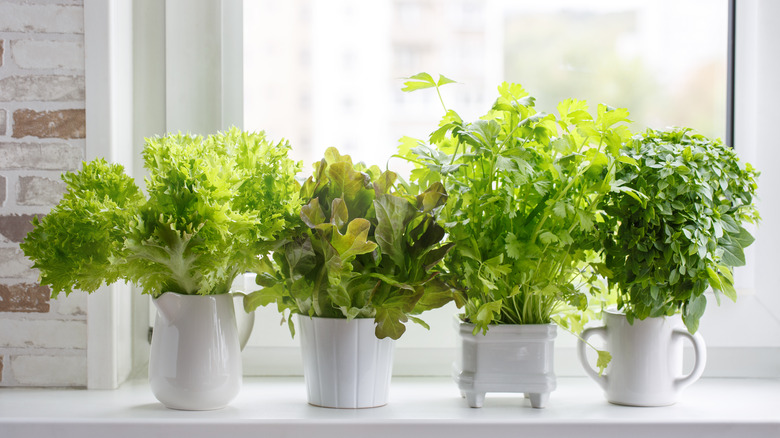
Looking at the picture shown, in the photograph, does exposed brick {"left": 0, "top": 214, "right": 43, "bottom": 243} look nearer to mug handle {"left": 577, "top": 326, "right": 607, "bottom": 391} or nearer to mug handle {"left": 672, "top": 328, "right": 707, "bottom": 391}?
mug handle {"left": 577, "top": 326, "right": 607, "bottom": 391}

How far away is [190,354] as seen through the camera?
31.1 inches

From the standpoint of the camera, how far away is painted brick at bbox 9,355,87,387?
37.0 inches

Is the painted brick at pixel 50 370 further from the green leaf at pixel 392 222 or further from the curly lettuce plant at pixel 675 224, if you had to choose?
the curly lettuce plant at pixel 675 224

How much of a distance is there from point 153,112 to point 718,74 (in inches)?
39.0

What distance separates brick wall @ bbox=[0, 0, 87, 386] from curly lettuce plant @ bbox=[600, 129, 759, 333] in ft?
2.52

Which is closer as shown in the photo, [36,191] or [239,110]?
[36,191]

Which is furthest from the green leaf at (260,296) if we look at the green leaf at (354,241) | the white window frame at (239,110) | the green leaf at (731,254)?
the green leaf at (731,254)

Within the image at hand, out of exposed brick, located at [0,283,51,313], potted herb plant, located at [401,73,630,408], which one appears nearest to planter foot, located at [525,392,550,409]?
potted herb plant, located at [401,73,630,408]

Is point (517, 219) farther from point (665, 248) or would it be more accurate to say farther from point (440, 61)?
point (440, 61)

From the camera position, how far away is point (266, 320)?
1.07 metres

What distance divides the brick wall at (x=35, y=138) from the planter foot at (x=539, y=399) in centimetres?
65

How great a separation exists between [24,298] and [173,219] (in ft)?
1.26

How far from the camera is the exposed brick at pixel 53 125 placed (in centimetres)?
93

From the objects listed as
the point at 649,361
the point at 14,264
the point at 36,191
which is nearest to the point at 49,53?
the point at 36,191
